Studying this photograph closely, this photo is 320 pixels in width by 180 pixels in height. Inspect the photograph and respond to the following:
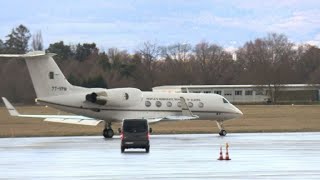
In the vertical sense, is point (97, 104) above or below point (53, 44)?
below

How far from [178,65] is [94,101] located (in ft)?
411

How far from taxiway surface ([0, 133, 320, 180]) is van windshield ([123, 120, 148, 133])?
99cm

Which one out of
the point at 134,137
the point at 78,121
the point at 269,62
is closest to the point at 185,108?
the point at 78,121

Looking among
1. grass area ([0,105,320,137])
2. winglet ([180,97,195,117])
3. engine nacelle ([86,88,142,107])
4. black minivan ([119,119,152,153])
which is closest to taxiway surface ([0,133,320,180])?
black minivan ([119,119,152,153])

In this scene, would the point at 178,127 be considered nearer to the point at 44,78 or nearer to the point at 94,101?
the point at 94,101

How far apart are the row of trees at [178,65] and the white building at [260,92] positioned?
76.4 inches

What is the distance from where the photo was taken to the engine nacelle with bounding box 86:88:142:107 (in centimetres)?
4572

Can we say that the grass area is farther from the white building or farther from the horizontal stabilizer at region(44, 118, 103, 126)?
the white building

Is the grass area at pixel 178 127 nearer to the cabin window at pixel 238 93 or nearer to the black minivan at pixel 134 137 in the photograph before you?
the black minivan at pixel 134 137

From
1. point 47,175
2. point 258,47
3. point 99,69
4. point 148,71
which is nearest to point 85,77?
point 99,69

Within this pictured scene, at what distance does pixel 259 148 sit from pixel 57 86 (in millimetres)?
17100

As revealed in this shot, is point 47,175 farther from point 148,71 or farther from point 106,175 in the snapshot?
point 148,71

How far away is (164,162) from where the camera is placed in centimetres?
2550

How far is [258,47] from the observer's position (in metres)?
178
